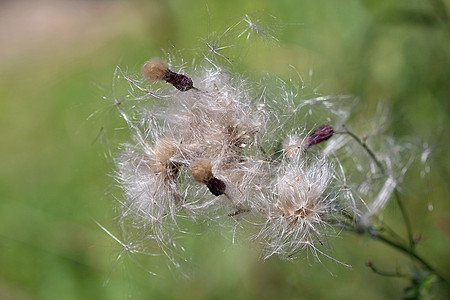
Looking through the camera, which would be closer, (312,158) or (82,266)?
(312,158)

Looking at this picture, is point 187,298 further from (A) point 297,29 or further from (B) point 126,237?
(A) point 297,29

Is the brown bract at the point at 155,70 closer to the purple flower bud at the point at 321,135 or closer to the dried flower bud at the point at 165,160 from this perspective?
the dried flower bud at the point at 165,160

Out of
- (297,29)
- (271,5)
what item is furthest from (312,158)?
(271,5)

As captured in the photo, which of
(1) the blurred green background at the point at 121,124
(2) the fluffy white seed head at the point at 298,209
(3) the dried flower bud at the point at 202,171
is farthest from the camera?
(1) the blurred green background at the point at 121,124

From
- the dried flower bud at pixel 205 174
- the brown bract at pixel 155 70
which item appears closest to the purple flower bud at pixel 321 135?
the dried flower bud at pixel 205 174

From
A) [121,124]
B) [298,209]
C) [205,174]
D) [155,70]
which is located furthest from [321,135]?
[121,124]

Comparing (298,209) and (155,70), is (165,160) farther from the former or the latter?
(298,209)

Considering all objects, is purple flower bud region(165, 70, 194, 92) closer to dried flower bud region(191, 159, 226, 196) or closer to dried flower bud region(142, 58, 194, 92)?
dried flower bud region(142, 58, 194, 92)
